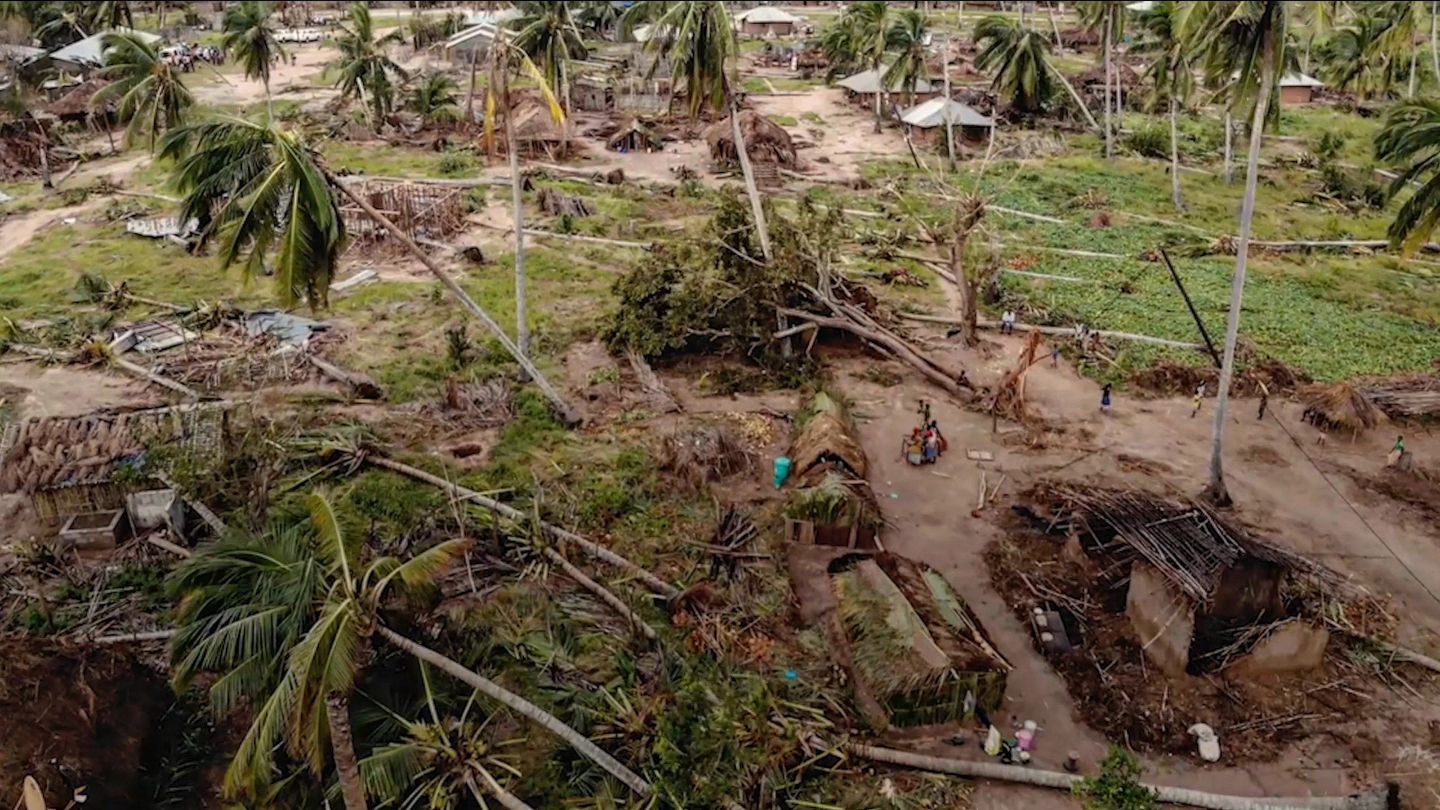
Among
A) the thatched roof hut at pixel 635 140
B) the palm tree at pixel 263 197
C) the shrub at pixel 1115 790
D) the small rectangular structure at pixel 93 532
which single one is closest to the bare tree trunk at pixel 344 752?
the palm tree at pixel 263 197

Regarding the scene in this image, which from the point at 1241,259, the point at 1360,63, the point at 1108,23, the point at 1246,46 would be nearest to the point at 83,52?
the point at 1108,23

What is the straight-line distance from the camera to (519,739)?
1048 centimetres

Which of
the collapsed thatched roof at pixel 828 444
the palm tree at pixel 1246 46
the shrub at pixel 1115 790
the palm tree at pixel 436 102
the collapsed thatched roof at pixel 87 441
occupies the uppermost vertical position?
the palm tree at pixel 1246 46

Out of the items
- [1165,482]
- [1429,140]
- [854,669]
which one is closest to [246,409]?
[854,669]

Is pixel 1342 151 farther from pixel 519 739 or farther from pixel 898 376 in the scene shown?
pixel 519 739

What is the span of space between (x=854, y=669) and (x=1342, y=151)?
36.7m

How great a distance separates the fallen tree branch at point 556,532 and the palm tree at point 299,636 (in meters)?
3.62

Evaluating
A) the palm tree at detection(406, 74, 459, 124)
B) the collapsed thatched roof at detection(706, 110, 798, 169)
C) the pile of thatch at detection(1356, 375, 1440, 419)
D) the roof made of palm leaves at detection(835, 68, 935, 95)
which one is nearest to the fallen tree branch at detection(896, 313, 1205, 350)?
the pile of thatch at detection(1356, 375, 1440, 419)

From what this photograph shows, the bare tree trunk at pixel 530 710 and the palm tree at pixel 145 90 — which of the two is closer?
the bare tree trunk at pixel 530 710

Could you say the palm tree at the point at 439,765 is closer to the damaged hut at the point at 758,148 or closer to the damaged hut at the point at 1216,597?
the damaged hut at the point at 1216,597

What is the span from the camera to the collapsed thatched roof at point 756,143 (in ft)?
111

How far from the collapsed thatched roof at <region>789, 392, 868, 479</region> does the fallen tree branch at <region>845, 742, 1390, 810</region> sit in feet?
17.8

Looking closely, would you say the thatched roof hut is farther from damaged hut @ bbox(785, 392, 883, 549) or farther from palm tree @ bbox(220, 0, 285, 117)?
damaged hut @ bbox(785, 392, 883, 549)

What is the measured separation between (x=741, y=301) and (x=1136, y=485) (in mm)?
8133
